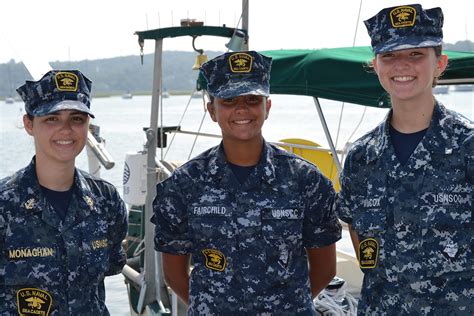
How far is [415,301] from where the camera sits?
314 cm

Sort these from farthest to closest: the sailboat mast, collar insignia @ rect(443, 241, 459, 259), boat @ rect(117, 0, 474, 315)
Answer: the sailboat mast
boat @ rect(117, 0, 474, 315)
collar insignia @ rect(443, 241, 459, 259)

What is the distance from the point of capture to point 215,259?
345 cm

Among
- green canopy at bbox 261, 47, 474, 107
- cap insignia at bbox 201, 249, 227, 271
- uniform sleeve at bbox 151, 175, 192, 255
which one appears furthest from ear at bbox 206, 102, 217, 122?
green canopy at bbox 261, 47, 474, 107

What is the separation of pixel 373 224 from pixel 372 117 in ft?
167

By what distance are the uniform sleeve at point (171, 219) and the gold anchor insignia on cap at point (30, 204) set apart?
535 mm

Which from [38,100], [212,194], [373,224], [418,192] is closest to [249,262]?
[212,194]

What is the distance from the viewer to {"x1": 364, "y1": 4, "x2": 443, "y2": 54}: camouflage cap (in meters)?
3.15

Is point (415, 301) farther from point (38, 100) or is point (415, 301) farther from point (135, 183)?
point (135, 183)

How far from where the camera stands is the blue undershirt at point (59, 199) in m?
3.35

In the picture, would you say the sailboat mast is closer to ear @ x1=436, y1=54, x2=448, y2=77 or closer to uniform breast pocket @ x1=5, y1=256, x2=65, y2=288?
ear @ x1=436, y1=54, x2=448, y2=77

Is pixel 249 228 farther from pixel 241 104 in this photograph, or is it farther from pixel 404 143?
pixel 404 143

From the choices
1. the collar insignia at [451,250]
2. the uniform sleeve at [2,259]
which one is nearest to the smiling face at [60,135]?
the uniform sleeve at [2,259]

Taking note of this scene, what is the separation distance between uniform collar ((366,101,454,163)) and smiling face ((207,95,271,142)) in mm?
488

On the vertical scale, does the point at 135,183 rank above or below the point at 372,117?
above
